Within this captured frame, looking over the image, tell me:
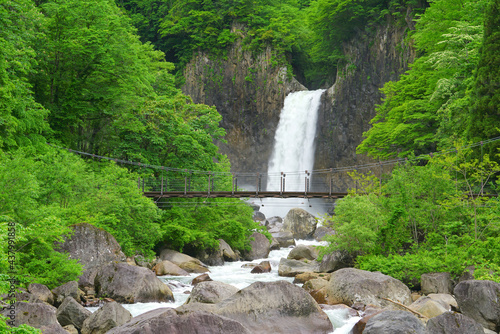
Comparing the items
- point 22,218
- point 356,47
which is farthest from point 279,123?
point 22,218

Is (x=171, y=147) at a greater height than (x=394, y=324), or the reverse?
(x=171, y=147)

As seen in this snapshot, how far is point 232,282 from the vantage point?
1539cm

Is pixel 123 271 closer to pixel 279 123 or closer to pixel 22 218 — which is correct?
pixel 22 218

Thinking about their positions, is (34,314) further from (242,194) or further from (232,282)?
(242,194)

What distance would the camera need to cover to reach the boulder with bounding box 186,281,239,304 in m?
10.9

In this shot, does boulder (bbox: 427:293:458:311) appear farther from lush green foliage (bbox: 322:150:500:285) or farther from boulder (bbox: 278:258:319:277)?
boulder (bbox: 278:258:319:277)

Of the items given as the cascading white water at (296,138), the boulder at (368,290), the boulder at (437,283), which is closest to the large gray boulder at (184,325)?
the boulder at (368,290)

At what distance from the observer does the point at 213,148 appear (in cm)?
2262

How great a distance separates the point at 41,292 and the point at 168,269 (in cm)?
643

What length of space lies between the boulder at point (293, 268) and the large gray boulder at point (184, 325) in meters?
9.96

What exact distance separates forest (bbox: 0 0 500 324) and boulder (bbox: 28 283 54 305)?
0.88 feet

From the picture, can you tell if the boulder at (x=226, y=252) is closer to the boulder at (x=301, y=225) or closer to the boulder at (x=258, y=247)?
the boulder at (x=258, y=247)

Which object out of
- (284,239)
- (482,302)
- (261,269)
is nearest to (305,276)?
(261,269)

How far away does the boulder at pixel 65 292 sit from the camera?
10.4 meters
